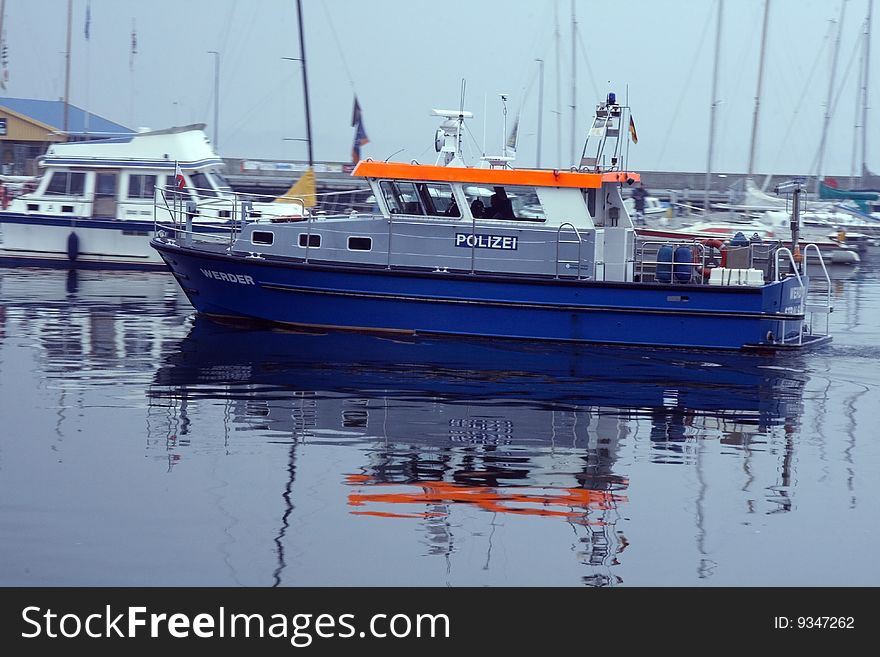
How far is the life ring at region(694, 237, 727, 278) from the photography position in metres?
15.3

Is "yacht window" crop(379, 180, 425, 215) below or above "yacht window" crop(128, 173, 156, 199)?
below

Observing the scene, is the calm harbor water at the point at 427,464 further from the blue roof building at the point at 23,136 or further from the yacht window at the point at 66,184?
the blue roof building at the point at 23,136

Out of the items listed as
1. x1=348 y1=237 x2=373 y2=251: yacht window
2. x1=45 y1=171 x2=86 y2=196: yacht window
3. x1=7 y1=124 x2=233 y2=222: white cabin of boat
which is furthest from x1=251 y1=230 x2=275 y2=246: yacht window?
x1=45 y1=171 x2=86 y2=196: yacht window

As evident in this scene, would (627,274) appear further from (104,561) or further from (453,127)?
(104,561)

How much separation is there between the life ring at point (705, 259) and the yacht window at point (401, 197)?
380 centimetres

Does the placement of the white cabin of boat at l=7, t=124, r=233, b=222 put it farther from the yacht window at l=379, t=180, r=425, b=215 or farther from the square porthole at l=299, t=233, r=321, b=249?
the yacht window at l=379, t=180, r=425, b=215

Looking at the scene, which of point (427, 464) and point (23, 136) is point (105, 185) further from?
point (23, 136)

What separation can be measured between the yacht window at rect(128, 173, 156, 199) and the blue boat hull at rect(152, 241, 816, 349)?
34.1 ft

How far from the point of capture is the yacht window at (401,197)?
51.4 feet

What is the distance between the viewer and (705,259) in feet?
52.4

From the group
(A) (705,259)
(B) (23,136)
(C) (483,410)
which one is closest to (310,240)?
(C) (483,410)

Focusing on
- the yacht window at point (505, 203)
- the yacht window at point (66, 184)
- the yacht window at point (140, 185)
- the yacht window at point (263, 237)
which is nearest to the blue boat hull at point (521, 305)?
the yacht window at point (263, 237)

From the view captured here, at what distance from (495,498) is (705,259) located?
8.66m
